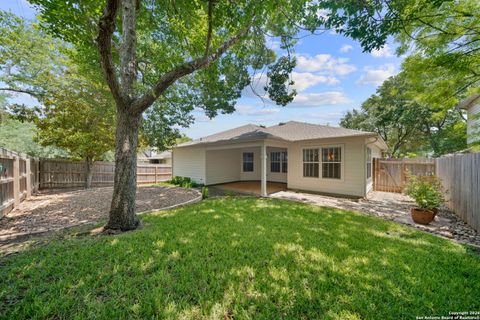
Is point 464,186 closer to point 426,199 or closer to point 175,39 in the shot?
point 426,199

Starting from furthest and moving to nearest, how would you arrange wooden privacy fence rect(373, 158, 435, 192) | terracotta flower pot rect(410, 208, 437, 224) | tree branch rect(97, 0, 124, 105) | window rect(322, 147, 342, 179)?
wooden privacy fence rect(373, 158, 435, 192), window rect(322, 147, 342, 179), terracotta flower pot rect(410, 208, 437, 224), tree branch rect(97, 0, 124, 105)

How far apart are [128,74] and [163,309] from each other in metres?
4.64

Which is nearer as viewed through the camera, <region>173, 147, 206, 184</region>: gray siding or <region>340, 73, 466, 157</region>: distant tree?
<region>173, 147, 206, 184</region>: gray siding

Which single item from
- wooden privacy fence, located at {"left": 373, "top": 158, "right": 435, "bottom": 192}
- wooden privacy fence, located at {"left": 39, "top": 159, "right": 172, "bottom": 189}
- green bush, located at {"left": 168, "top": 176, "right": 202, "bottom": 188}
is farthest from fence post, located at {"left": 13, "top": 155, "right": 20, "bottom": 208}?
wooden privacy fence, located at {"left": 373, "top": 158, "right": 435, "bottom": 192}

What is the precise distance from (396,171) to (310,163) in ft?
16.2

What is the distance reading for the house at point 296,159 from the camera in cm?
853

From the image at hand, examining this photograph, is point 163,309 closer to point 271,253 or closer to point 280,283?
point 280,283

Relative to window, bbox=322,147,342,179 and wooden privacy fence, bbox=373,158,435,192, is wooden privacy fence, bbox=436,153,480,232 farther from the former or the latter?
window, bbox=322,147,342,179

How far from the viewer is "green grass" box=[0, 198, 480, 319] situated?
82.5 inches

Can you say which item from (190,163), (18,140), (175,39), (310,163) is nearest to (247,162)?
(190,163)

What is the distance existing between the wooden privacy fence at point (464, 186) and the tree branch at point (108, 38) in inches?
348

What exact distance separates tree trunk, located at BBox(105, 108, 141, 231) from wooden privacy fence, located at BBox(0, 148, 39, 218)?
355cm

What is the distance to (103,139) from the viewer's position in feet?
35.8

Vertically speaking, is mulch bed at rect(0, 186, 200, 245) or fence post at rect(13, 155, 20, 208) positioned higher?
fence post at rect(13, 155, 20, 208)
